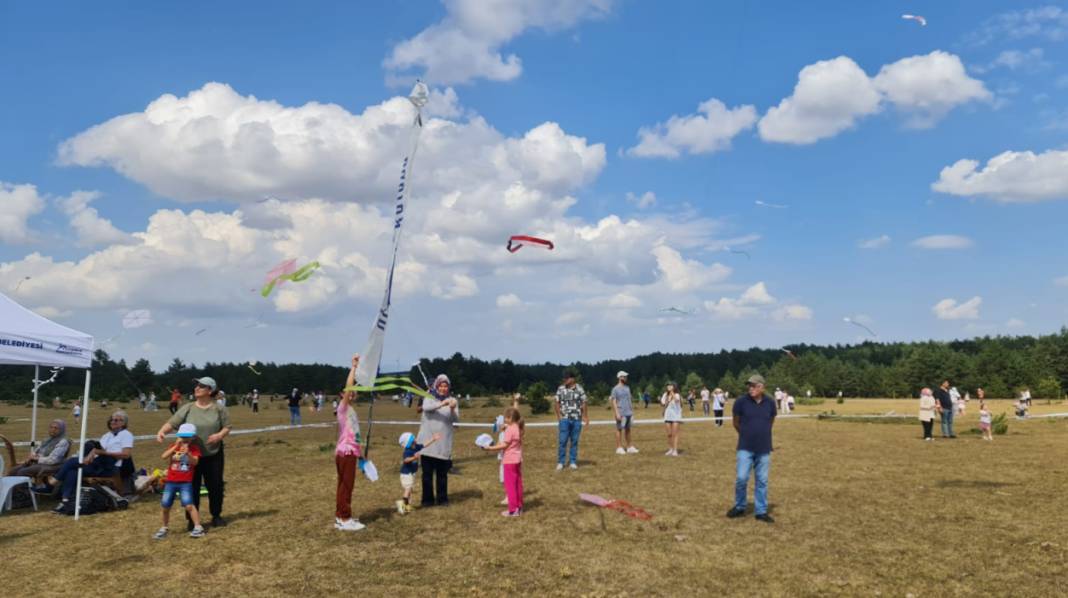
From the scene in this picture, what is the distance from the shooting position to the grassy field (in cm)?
695

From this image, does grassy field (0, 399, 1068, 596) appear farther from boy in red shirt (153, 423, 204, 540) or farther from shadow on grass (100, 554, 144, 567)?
boy in red shirt (153, 423, 204, 540)

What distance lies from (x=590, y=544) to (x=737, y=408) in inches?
118

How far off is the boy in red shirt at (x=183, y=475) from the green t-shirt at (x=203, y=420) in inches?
6.6

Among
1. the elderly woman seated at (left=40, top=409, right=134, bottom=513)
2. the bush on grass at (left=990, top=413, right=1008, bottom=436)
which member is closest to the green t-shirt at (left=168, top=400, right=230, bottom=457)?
the elderly woman seated at (left=40, top=409, right=134, bottom=513)

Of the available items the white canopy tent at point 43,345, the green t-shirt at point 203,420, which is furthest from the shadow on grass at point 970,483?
the white canopy tent at point 43,345

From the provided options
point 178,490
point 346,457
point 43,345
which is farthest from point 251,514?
point 43,345

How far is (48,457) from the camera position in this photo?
39.2 feet

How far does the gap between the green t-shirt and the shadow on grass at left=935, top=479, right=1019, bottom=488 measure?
39.0 ft

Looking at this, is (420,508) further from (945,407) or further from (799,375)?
(799,375)

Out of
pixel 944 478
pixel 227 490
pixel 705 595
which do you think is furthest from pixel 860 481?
pixel 227 490

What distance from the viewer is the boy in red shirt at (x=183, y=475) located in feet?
28.8

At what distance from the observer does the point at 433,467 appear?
1053 cm

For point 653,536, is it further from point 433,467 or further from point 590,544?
point 433,467

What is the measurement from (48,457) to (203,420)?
4.93 m
